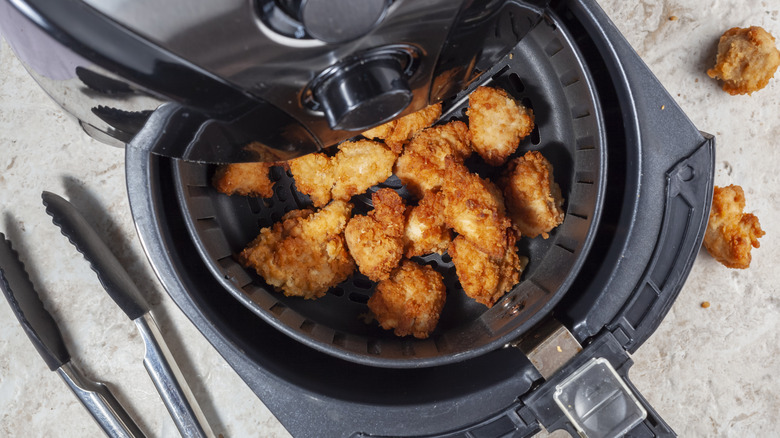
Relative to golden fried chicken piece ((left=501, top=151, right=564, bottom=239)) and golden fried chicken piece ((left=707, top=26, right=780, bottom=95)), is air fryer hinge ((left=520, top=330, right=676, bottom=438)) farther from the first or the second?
golden fried chicken piece ((left=707, top=26, right=780, bottom=95))

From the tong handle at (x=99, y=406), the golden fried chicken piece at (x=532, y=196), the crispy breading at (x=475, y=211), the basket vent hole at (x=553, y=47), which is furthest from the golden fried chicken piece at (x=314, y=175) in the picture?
the tong handle at (x=99, y=406)

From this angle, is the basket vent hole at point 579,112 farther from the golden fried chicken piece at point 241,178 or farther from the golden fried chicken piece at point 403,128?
the golden fried chicken piece at point 241,178

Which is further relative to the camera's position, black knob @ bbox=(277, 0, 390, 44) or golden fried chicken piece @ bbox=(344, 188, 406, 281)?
golden fried chicken piece @ bbox=(344, 188, 406, 281)

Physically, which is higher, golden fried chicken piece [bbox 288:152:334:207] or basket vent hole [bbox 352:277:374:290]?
golden fried chicken piece [bbox 288:152:334:207]

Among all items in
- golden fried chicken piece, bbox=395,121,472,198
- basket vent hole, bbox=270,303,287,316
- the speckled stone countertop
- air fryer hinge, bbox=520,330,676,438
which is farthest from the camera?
the speckled stone countertop

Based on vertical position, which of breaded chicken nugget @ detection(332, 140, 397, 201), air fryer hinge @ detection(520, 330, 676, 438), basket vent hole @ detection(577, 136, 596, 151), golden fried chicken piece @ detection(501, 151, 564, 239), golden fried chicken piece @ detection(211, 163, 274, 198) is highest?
golden fried chicken piece @ detection(211, 163, 274, 198)

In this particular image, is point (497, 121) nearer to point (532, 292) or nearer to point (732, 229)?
point (532, 292)

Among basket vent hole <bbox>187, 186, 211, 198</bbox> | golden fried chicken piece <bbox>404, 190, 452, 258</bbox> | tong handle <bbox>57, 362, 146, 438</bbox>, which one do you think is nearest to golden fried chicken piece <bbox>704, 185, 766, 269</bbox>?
golden fried chicken piece <bbox>404, 190, 452, 258</bbox>
